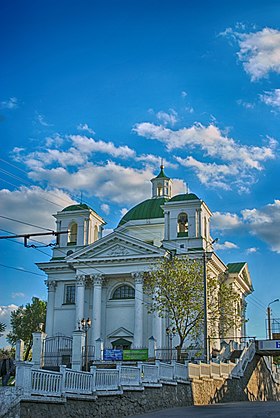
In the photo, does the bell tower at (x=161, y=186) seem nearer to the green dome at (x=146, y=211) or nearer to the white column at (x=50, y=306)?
the green dome at (x=146, y=211)

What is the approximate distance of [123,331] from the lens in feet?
170

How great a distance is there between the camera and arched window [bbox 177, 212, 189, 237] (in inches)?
2155

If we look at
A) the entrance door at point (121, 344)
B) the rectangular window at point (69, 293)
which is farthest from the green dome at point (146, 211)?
the entrance door at point (121, 344)

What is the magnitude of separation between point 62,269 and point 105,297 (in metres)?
5.19

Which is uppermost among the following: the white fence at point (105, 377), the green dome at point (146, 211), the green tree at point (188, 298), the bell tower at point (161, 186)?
the bell tower at point (161, 186)

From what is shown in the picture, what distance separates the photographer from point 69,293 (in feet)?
183

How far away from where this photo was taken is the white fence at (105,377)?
57.7 feet

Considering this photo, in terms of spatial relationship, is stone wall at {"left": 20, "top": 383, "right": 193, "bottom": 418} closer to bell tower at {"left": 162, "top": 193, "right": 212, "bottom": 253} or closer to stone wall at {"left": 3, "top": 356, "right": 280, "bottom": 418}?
stone wall at {"left": 3, "top": 356, "right": 280, "bottom": 418}

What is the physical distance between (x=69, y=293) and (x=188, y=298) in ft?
56.7

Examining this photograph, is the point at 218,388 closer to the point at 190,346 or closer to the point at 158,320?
the point at 190,346

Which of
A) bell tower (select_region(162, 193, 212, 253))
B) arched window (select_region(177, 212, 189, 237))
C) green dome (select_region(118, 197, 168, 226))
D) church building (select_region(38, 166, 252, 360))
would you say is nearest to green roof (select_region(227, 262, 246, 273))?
church building (select_region(38, 166, 252, 360))

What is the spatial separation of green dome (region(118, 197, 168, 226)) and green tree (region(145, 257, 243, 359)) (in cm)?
1306

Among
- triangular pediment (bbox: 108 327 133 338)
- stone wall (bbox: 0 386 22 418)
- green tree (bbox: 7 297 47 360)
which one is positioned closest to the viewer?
stone wall (bbox: 0 386 22 418)

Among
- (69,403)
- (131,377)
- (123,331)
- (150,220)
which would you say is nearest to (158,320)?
(123,331)
